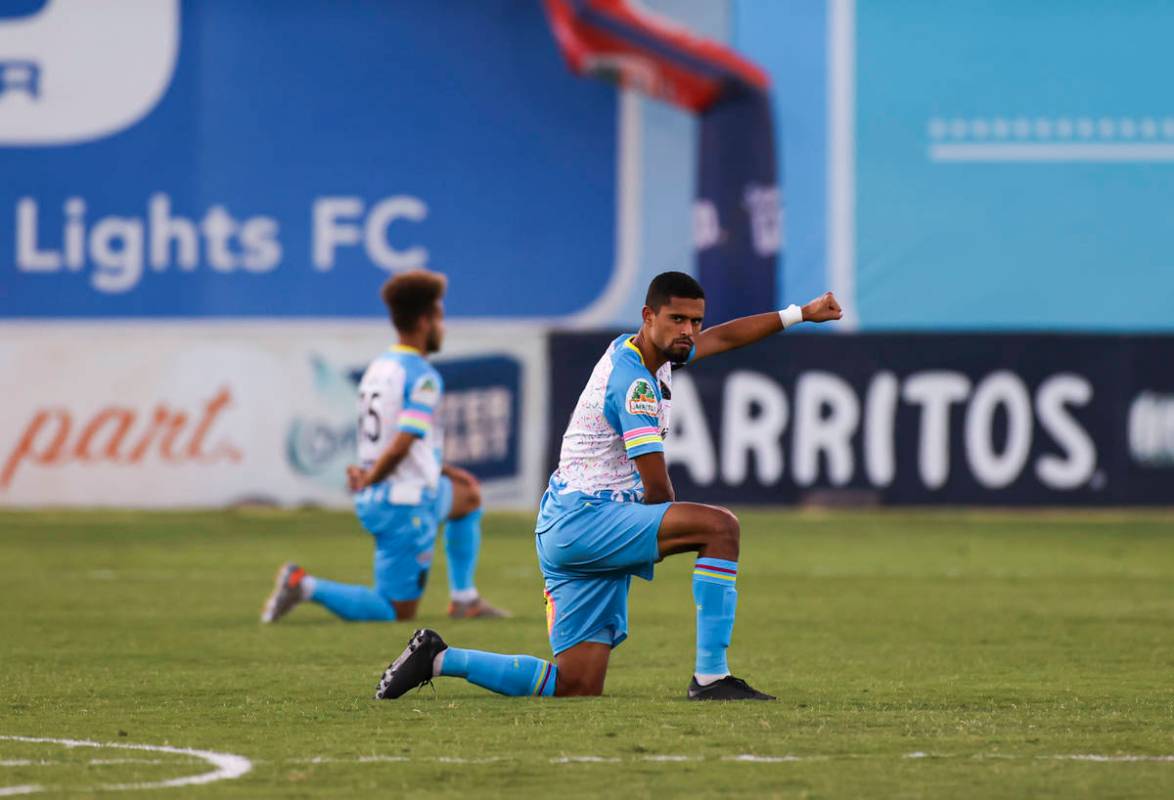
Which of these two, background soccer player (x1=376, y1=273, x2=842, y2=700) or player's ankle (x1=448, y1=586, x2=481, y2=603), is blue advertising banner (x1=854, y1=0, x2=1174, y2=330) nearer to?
player's ankle (x1=448, y1=586, x2=481, y2=603)

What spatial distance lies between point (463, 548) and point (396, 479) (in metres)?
0.62

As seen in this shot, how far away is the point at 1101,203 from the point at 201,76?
991cm

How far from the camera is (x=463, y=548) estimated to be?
10.9m

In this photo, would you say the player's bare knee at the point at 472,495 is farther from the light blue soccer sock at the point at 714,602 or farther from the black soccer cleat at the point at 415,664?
the light blue soccer sock at the point at 714,602

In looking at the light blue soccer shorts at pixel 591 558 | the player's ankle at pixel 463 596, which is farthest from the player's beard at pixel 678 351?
the player's ankle at pixel 463 596

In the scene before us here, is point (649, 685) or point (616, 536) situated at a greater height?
point (616, 536)

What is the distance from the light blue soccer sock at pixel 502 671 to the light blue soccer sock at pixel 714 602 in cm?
58

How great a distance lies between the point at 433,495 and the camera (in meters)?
10.6

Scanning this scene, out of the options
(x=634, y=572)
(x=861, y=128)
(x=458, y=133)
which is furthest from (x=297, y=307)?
(x=634, y=572)

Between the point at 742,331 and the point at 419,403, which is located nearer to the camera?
the point at 742,331

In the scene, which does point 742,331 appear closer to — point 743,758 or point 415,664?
point 415,664

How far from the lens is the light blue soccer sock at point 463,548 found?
1091 centimetres

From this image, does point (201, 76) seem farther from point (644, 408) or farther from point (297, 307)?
point (644, 408)

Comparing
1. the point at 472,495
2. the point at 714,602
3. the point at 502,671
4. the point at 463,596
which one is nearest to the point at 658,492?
the point at 714,602
